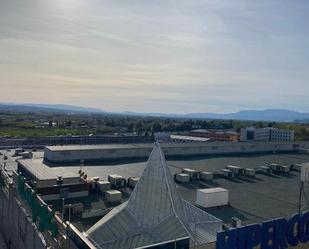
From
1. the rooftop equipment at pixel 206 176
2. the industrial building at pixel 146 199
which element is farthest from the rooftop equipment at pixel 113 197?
the rooftop equipment at pixel 206 176

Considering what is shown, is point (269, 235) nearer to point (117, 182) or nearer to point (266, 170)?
point (117, 182)

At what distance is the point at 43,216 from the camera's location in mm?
28438

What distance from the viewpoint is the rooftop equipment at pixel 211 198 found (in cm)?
3409

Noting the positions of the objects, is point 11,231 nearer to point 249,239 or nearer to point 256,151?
point 249,239

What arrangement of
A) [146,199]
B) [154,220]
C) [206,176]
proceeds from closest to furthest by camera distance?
[154,220] < [146,199] < [206,176]

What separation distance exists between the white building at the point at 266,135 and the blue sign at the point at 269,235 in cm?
13290

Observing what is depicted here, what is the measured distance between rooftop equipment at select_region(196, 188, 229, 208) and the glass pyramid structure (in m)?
5.94

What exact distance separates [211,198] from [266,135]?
5490 inches

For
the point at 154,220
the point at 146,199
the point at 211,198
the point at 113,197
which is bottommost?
the point at 113,197

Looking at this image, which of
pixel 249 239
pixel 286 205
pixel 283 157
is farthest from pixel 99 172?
pixel 283 157

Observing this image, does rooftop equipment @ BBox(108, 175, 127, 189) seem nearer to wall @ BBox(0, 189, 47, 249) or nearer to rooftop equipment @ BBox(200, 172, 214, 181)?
wall @ BBox(0, 189, 47, 249)

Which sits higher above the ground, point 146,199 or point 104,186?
point 146,199

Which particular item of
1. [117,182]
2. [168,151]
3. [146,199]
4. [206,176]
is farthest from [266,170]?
[146,199]

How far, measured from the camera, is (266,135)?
546 ft
